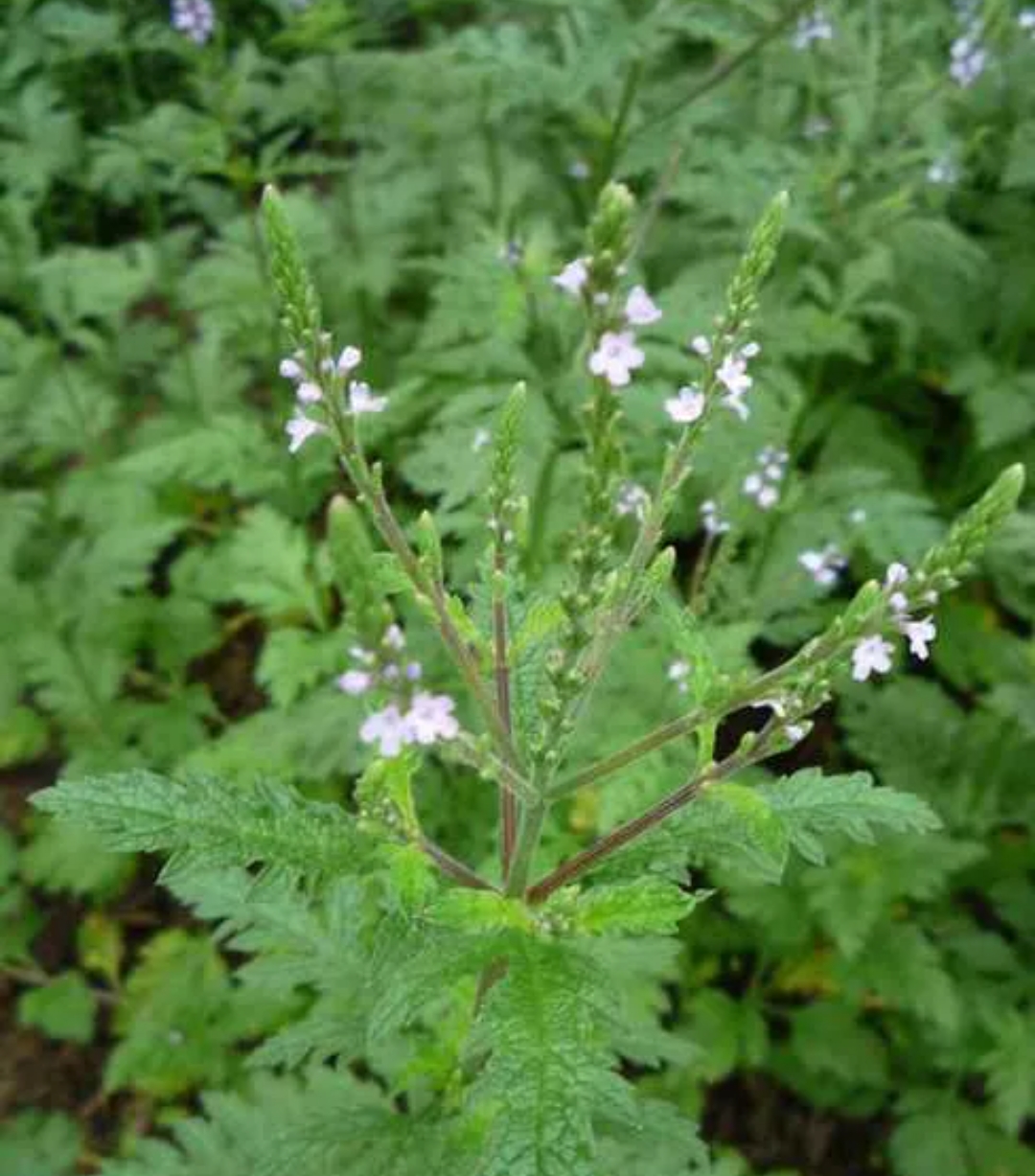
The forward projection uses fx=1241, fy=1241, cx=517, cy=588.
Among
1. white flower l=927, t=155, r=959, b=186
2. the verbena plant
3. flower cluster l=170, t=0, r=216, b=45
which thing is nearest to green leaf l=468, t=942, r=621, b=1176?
the verbena plant

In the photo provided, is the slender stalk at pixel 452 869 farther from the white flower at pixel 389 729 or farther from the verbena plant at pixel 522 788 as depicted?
the white flower at pixel 389 729

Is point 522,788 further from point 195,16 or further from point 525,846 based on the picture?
point 195,16

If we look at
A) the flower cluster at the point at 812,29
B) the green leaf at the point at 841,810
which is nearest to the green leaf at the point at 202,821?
the green leaf at the point at 841,810

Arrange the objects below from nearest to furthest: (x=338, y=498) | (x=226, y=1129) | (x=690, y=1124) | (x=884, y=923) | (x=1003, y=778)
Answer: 1. (x=338, y=498)
2. (x=690, y=1124)
3. (x=226, y=1129)
4. (x=884, y=923)
5. (x=1003, y=778)

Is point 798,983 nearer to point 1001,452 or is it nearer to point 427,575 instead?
point 1001,452

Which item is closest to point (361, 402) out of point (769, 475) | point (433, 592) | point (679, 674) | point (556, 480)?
point (433, 592)

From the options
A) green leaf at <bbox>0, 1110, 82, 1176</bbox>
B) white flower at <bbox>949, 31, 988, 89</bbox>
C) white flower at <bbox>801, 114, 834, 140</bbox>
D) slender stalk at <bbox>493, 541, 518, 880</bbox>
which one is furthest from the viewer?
white flower at <bbox>801, 114, 834, 140</bbox>

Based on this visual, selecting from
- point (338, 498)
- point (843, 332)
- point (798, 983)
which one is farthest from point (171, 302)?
point (338, 498)

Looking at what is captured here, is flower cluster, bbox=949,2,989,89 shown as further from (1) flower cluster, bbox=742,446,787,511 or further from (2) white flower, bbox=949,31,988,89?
(1) flower cluster, bbox=742,446,787,511
